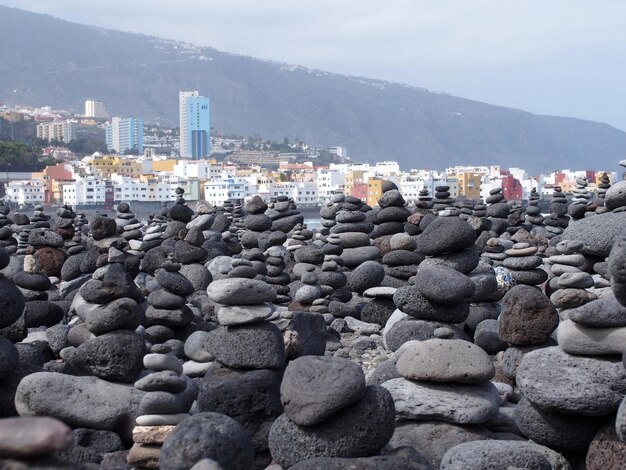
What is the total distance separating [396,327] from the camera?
11.4 metres

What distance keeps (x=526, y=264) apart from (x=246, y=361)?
518 cm

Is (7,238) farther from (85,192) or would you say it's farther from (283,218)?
(85,192)

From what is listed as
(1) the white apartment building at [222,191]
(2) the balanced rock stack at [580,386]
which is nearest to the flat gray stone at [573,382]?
(2) the balanced rock stack at [580,386]

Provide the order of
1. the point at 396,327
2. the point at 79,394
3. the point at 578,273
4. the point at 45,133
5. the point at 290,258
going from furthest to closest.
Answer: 1. the point at 45,133
2. the point at 290,258
3. the point at 396,327
4. the point at 578,273
5. the point at 79,394

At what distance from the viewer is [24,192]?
276ft

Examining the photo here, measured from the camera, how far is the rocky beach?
6.54 metres

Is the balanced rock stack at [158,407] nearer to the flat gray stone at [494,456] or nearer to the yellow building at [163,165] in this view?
the flat gray stone at [494,456]

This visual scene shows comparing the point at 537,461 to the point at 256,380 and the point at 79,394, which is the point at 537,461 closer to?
A: the point at 256,380

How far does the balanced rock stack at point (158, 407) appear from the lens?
723 cm

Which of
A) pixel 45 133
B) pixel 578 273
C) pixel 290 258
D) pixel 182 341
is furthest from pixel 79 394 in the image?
pixel 45 133

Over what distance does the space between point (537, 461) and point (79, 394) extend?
411 cm

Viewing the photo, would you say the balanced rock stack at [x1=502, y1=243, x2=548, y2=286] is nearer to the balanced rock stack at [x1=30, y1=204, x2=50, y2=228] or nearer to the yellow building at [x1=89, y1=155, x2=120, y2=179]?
the balanced rock stack at [x1=30, y1=204, x2=50, y2=228]

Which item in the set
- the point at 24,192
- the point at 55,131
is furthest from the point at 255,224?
the point at 55,131

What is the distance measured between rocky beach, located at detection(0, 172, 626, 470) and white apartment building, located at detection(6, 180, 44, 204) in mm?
72621
